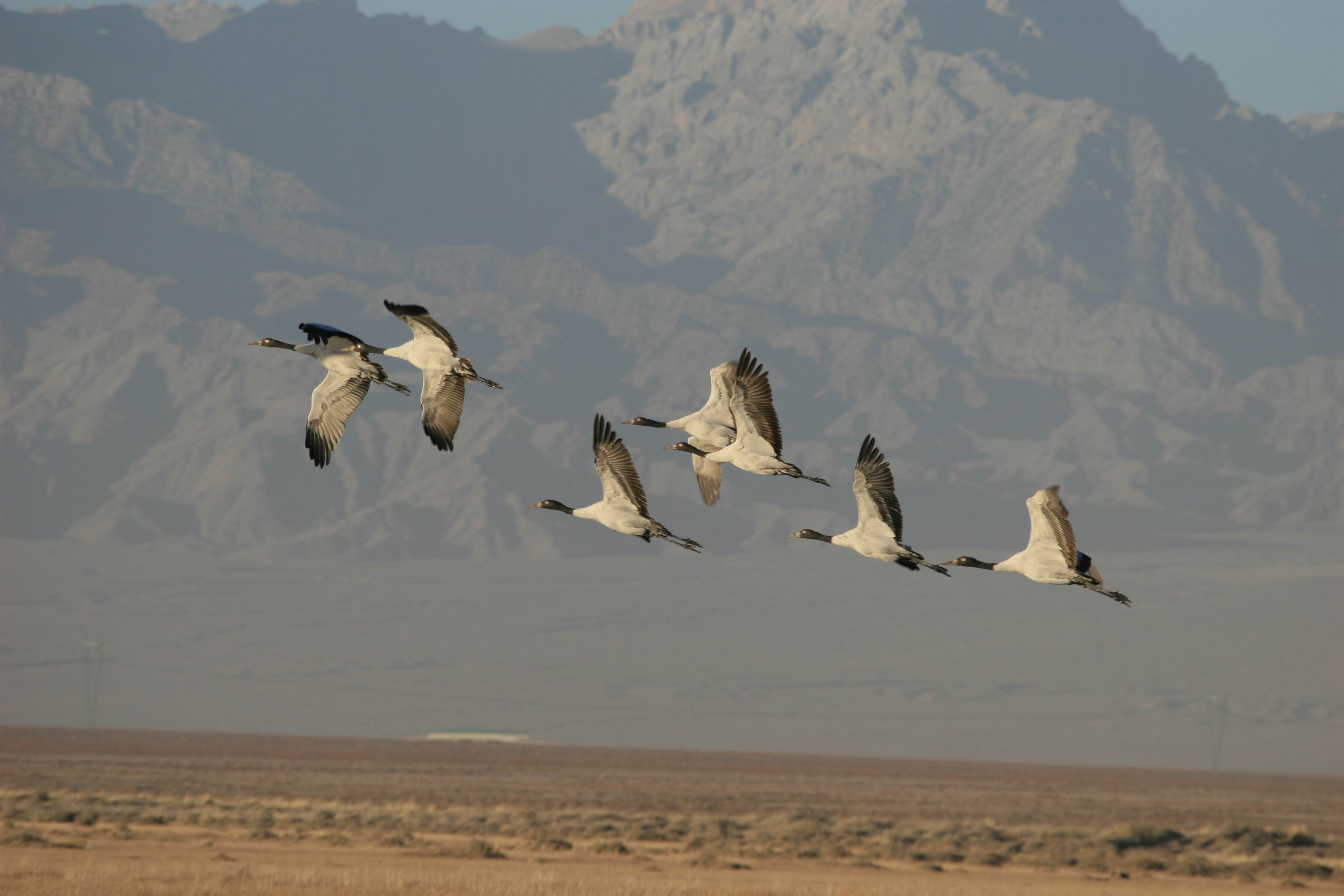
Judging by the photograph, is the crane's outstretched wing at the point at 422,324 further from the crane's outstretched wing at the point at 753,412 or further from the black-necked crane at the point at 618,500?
the crane's outstretched wing at the point at 753,412

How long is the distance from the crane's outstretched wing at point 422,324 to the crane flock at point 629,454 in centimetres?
4

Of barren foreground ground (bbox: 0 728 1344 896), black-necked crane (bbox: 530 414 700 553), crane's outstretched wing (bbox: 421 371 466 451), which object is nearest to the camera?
black-necked crane (bbox: 530 414 700 553)

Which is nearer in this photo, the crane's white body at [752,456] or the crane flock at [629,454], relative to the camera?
the crane flock at [629,454]

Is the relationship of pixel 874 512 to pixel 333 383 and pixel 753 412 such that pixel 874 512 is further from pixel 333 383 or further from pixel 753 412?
pixel 333 383

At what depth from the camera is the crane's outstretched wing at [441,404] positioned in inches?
1492

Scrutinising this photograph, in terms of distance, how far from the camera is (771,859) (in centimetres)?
10056

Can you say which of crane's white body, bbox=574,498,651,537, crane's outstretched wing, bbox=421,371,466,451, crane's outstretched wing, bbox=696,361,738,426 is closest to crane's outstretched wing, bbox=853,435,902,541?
crane's outstretched wing, bbox=696,361,738,426

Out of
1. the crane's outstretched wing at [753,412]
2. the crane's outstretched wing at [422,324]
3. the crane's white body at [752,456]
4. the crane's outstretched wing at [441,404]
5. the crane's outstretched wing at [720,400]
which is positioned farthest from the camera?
the crane's outstretched wing at [720,400]

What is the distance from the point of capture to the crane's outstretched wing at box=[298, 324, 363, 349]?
3750cm

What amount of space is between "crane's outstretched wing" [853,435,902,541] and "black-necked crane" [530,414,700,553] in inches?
144

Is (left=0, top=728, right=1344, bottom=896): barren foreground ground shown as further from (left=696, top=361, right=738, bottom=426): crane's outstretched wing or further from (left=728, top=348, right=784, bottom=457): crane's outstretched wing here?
(left=728, top=348, right=784, bottom=457): crane's outstretched wing

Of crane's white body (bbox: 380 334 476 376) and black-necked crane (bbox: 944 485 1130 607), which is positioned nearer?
black-necked crane (bbox: 944 485 1130 607)

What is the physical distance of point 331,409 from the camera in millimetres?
39625

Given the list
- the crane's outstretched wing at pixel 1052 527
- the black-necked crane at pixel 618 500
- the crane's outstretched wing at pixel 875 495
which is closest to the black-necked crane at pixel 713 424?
the black-necked crane at pixel 618 500
